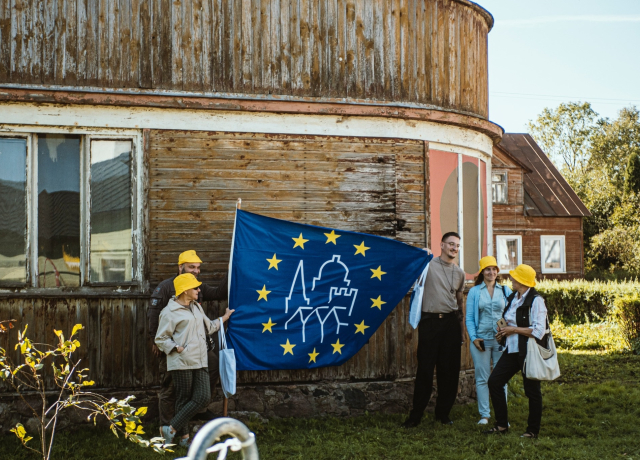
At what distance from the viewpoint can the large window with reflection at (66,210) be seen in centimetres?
763

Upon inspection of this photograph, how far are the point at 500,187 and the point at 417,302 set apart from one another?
24.8 metres

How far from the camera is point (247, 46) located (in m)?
8.15

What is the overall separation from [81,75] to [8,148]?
44.3 inches

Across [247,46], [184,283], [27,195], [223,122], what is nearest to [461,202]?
[223,122]

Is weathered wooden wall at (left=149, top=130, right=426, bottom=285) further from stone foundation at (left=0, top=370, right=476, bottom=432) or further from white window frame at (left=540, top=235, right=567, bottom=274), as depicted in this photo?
white window frame at (left=540, top=235, right=567, bottom=274)

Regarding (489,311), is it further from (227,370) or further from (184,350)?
(184,350)

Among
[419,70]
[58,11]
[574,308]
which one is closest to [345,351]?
[419,70]

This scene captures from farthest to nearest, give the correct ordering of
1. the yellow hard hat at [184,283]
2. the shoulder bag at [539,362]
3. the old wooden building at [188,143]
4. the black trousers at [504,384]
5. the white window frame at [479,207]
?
the white window frame at [479,207] < the old wooden building at [188,143] < the black trousers at [504,384] < the shoulder bag at [539,362] < the yellow hard hat at [184,283]

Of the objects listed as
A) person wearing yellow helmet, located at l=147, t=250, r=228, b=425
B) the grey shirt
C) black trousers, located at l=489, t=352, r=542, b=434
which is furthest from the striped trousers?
black trousers, located at l=489, t=352, r=542, b=434

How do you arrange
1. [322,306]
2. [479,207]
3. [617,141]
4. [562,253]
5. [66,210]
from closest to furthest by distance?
[66,210] < [322,306] < [479,207] < [562,253] < [617,141]

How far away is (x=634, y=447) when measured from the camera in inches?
284

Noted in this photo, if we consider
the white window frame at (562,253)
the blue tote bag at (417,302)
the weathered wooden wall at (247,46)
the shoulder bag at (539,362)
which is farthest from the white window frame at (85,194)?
the white window frame at (562,253)

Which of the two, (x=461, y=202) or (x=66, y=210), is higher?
(x=461, y=202)

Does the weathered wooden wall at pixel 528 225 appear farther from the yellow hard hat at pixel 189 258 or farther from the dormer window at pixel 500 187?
the yellow hard hat at pixel 189 258
